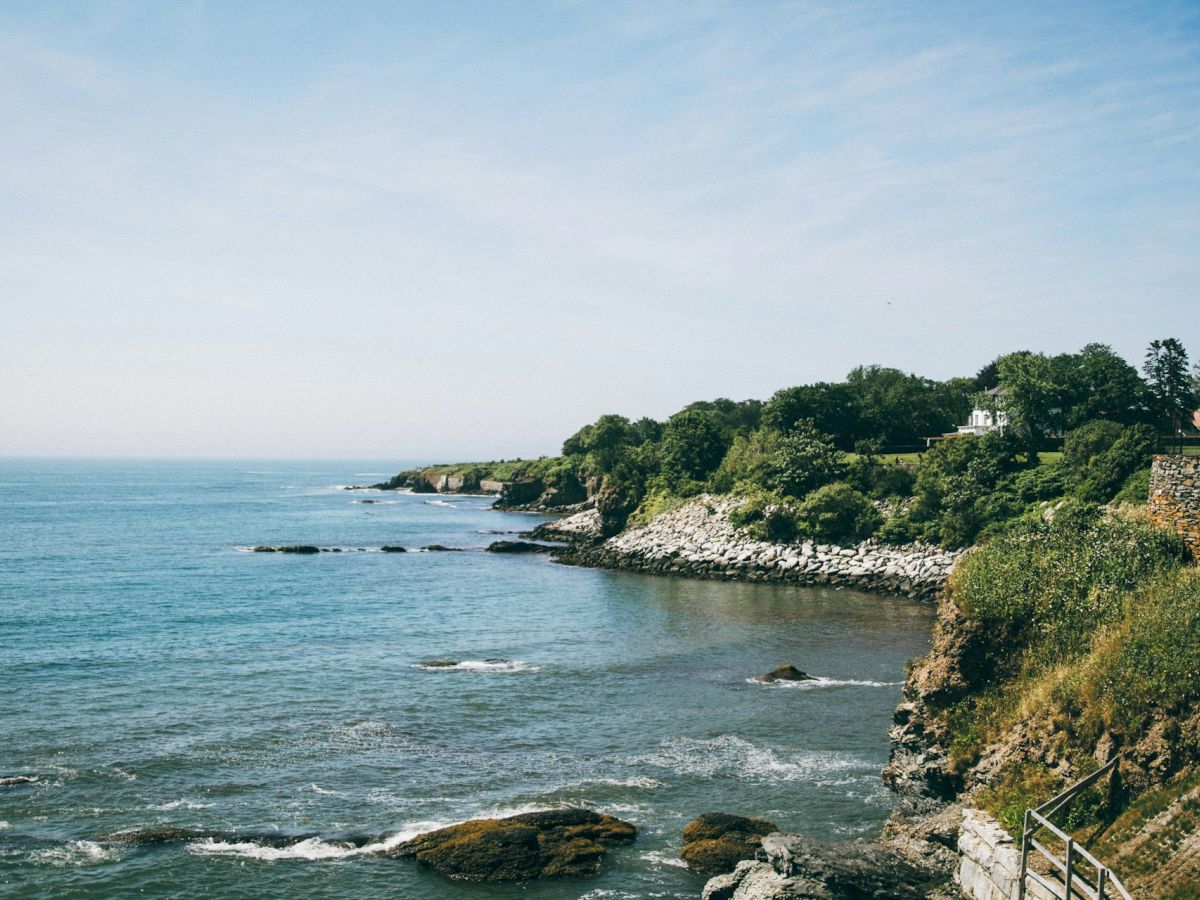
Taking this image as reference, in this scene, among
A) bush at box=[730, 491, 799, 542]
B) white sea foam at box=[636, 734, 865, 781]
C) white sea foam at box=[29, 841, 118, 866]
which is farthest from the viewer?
bush at box=[730, 491, 799, 542]

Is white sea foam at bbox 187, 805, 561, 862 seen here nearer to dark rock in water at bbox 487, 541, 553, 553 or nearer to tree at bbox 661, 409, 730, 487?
dark rock in water at bbox 487, 541, 553, 553

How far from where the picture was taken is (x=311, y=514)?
125875mm

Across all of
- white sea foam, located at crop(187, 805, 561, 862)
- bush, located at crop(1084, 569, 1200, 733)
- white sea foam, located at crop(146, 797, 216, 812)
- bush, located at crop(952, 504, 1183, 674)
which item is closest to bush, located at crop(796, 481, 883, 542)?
bush, located at crop(952, 504, 1183, 674)

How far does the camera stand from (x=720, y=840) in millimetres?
20188

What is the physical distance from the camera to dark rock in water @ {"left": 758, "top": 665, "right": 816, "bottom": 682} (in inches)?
1362

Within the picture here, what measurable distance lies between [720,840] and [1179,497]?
49.4 ft

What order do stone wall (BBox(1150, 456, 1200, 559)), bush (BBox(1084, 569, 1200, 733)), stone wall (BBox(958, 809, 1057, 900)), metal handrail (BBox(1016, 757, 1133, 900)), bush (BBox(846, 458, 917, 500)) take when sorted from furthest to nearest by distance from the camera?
bush (BBox(846, 458, 917, 500)) < stone wall (BBox(1150, 456, 1200, 559)) < bush (BBox(1084, 569, 1200, 733)) < stone wall (BBox(958, 809, 1057, 900)) < metal handrail (BBox(1016, 757, 1133, 900))

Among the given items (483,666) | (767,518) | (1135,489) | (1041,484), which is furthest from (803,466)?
(483,666)

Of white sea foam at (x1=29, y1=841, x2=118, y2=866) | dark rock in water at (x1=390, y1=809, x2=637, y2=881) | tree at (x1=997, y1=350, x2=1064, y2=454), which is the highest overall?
tree at (x1=997, y1=350, x2=1064, y2=454)

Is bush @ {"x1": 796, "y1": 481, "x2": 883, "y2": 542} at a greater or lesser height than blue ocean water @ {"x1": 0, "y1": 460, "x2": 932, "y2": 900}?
greater

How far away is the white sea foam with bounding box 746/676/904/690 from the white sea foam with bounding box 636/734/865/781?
21.3 feet

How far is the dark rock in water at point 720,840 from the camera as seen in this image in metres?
19.5

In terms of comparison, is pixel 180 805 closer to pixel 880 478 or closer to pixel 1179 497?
pixel 1179 497

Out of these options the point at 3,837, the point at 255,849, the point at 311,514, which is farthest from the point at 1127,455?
the point at 311,514
